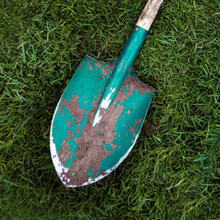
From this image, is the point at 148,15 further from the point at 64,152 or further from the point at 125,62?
the point at 64,152

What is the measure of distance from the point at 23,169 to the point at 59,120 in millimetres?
587

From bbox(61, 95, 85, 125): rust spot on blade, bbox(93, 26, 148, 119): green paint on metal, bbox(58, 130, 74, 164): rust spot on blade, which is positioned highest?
bbox(93, 26, 148, 119): green paint on metal

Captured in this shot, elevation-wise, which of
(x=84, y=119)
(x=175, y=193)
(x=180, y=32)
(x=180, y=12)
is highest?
(x=180, y=12)

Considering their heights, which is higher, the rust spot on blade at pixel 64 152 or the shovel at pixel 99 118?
the shovel at pixel 99 118

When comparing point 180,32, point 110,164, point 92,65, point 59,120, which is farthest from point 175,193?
point 180,32

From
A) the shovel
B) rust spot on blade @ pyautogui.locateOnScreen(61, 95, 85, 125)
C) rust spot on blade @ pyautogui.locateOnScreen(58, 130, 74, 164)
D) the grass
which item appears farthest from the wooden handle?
rust spot on blade @ pyautogui.locateOnScreen(58, 130, 74, 164)

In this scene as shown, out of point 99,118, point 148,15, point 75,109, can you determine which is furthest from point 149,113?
point 148,15

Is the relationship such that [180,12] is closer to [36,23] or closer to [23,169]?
[36,23]

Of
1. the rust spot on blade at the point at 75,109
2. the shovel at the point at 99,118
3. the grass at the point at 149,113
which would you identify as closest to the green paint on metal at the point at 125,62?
the shovel at the point at 99,118

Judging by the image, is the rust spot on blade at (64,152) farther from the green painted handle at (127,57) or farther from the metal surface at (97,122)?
the green painted handle at (127,57)

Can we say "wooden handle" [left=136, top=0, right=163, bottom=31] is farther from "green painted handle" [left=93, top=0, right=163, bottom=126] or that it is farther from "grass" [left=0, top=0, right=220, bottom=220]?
"grass" [left=0, top=0, right=220, bottom=220]

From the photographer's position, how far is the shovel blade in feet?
4.61

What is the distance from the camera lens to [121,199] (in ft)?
5.47

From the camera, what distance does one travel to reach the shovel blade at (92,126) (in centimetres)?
140
